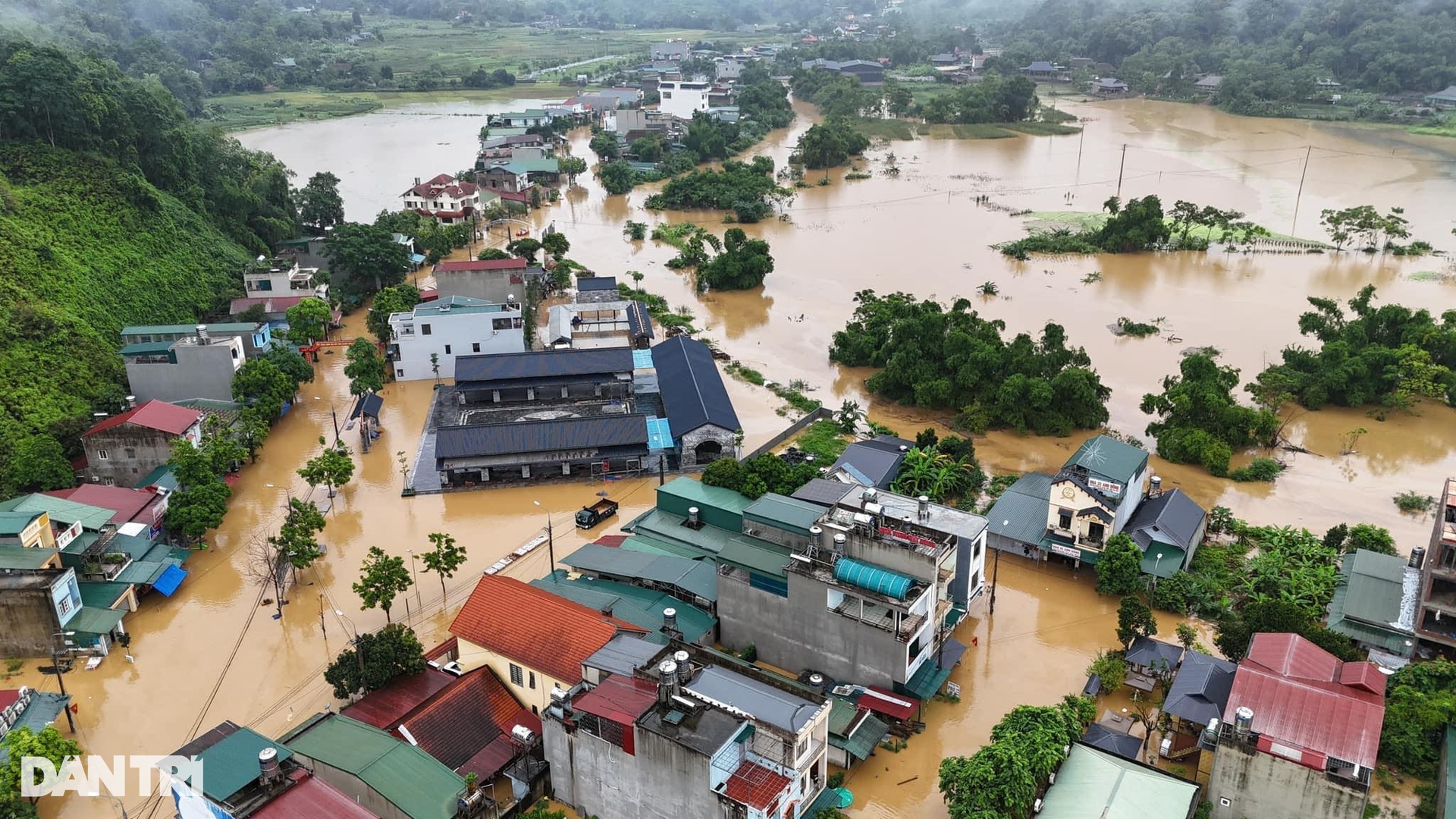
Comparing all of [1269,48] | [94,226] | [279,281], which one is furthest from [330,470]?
[1269,48]

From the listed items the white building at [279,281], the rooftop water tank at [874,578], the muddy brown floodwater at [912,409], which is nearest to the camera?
the rooftop water tank at [874,578]

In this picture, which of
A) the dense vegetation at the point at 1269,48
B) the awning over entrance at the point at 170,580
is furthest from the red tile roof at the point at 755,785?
the dense vegetation at the point at 1269,48

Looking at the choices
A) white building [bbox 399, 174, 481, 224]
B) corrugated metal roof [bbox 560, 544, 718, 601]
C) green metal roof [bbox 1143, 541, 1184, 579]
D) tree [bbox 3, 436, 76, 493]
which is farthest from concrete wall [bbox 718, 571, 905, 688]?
white building [bbox 399, 174, 481, 224]

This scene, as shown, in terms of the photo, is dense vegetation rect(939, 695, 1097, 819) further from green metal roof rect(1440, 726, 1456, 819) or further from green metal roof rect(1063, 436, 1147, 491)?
green metal roof rect(1063, 436, 1147, 491)

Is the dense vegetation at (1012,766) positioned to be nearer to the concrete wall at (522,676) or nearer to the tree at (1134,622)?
the tree at (1134,622)

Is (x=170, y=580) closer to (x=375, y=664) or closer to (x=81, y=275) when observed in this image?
(x=375, y=664)

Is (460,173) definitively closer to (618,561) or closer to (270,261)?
(270,261)
